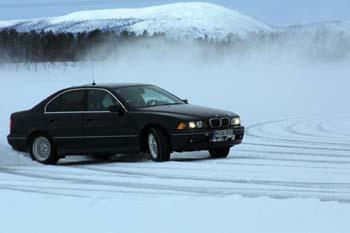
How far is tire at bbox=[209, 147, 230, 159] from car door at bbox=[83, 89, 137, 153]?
1507 mm

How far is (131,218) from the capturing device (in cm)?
663

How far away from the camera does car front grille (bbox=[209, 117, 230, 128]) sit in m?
11.4

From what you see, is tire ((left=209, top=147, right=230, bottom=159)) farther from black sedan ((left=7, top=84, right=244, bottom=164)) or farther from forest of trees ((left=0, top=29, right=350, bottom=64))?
forest of trees ((left=0, top=29, right=350, bottom=64))

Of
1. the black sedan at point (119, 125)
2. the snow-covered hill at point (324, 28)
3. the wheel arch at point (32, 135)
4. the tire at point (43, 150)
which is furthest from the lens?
the snow-covered hill at point (324, 28)

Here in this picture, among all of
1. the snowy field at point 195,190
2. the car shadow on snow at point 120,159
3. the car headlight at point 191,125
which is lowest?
the car shadow on snow at point 120,159

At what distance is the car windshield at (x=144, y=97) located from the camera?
12.0m

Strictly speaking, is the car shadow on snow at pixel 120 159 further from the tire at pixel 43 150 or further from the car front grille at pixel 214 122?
the car front grille at pixel 214 122

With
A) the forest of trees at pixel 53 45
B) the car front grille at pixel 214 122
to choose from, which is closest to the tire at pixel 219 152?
the car front grille at pixel 214 122

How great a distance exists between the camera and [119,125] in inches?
462

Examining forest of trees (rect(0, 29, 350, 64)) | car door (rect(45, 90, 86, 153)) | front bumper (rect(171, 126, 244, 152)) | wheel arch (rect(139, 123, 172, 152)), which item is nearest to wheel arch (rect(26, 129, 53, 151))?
car door (rect(45, 90, 86, 153))

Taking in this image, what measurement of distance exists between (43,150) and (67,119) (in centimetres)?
72

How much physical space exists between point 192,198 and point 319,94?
31.3 m

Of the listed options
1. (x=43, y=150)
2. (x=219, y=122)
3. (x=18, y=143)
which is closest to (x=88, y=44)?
(x=18, y=143)

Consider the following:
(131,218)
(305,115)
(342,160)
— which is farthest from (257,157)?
(305,115)
